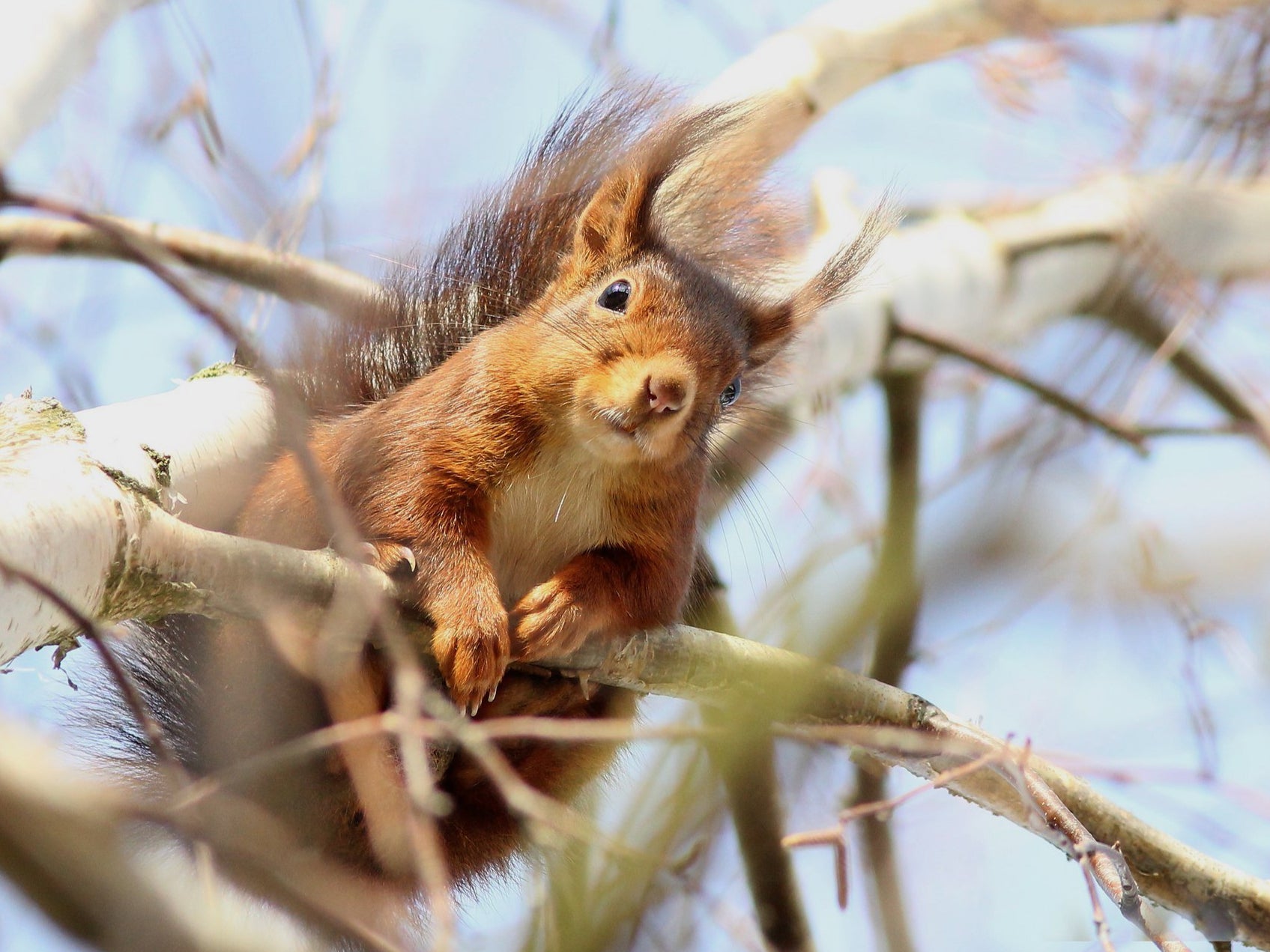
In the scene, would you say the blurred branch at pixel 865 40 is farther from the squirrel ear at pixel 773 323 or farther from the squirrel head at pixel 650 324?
the squirrel ear at pixel 773 323

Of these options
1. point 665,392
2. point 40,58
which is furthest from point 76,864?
point 40,58

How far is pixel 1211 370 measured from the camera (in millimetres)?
4625

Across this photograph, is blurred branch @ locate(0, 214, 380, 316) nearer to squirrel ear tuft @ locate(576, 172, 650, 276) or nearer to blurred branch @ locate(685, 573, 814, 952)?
squirrel ear tuft @ locate(576, 172, 650, 276)

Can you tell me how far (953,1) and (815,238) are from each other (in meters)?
0.95

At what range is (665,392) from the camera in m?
2.44

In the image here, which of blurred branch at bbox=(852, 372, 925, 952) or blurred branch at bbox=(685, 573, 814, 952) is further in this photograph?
blurred branch at bbox=(685, 573, 814, 952)

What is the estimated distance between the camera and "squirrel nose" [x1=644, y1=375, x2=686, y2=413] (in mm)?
2441

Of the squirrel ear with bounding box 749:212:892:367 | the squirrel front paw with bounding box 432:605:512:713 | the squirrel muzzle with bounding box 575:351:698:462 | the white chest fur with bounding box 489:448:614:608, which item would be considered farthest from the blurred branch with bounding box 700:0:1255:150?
the squirrel front paw with bounding box 432:605:512:713

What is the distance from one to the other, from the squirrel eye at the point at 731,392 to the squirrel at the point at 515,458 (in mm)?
10

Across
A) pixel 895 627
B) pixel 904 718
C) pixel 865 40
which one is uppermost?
pixel 865 40

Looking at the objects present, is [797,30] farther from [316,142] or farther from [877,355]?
[316,142]

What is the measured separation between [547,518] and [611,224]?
0.81 m

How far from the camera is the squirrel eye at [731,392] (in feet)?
9.32

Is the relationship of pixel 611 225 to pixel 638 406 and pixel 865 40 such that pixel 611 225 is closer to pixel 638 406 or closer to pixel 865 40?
pixel 638 406
